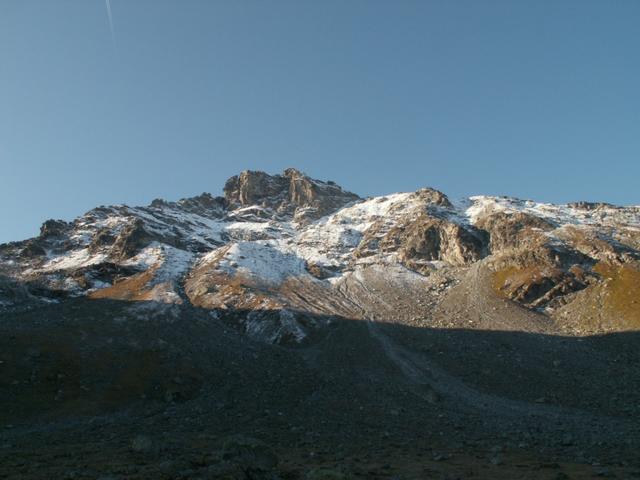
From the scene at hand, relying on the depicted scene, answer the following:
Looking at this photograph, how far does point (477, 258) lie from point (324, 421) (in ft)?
329

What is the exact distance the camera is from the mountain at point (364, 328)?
5497 cm

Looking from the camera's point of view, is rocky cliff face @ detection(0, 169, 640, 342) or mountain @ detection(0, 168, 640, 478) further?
rocky cliff face @ detection(0, 169, 640, 342)

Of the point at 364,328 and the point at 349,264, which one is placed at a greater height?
the point at 349,264

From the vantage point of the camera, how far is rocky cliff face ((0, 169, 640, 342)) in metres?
106

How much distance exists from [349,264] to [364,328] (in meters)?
55.2

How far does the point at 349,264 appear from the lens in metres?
149

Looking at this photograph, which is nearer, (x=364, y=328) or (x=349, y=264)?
(x=364, y=328)

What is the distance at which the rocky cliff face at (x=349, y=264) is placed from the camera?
10556cm

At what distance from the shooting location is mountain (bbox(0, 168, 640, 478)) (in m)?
55.0

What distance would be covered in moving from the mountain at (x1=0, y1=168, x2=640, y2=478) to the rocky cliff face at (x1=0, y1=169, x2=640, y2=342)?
66 cm

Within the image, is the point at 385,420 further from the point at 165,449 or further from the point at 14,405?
the point at 14,405

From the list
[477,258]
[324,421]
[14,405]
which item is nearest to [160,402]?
[14,405]

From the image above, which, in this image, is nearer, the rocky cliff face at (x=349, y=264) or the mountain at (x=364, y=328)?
the mountain at (x=364, y=328)

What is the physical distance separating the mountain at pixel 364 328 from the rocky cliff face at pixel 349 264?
665 mm
